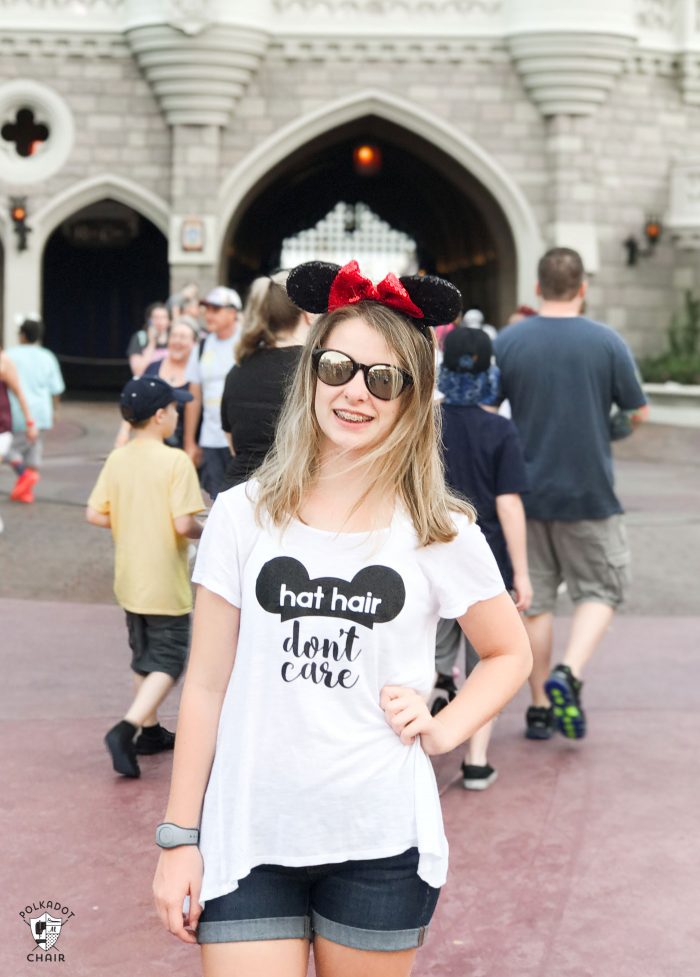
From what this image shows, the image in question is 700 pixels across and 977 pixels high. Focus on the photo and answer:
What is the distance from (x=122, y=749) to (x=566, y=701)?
4.59ft

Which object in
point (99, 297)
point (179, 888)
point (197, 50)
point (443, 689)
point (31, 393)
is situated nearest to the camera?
point (179, 888)

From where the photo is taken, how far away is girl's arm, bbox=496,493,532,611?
14.8 feet

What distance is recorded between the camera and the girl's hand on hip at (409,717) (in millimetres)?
1994

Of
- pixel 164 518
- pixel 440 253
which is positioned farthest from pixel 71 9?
pixel 164 518

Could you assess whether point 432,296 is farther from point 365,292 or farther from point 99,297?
→ point 99,297

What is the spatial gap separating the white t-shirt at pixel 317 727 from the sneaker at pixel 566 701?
9.24 feet

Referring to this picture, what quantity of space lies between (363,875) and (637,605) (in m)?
5.59

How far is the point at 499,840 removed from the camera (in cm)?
404

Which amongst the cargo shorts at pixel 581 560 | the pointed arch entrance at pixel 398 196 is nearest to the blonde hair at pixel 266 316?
the cargo shorts at pixel 581 560

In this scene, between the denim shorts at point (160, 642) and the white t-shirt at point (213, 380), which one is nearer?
the denim shorts at point (160, 642)

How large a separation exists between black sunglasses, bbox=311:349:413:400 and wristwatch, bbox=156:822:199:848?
2.04 feet

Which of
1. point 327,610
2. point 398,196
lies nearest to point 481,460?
point 327,610

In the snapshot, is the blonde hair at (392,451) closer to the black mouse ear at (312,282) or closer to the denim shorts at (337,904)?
the black mouse ear at (312,282)

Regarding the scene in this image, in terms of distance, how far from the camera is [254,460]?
4430 millimetres
